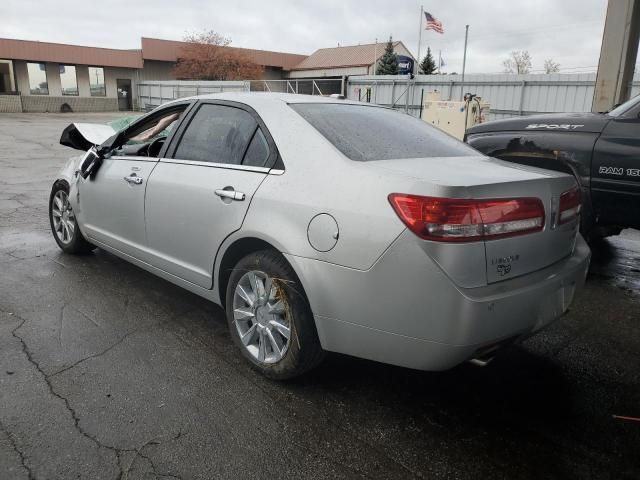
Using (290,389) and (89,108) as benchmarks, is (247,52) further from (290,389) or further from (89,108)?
(290,389)

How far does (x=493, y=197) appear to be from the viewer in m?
2.29

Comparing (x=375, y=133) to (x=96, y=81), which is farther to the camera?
(x=96, y=81)

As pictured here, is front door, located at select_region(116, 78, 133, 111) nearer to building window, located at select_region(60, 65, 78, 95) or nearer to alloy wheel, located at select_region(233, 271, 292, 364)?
building window, located at select_region(60, 65, 78, 95)

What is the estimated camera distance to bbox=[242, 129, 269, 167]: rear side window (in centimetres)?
293

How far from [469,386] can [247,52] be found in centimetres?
4765

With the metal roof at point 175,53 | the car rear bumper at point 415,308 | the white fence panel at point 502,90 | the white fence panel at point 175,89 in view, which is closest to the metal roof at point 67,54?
the metal roof at point 175,53

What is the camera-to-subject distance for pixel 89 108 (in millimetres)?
40188

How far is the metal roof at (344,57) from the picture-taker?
48.9 metres

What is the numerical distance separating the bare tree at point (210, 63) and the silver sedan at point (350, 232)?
43.3 meters

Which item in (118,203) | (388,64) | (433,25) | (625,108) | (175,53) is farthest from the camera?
(388,64)

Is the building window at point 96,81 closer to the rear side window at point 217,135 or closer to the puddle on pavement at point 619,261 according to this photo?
the puddle on pavement at point 619,261

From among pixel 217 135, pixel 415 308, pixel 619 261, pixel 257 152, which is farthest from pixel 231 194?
pixel 619 261

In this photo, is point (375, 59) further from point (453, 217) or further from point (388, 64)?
point (453, 217)

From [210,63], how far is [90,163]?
42.6m
